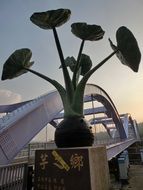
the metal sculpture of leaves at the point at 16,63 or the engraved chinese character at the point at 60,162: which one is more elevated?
the metal sculpture of leaves at the point at 16,63

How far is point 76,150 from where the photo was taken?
355 centimetres

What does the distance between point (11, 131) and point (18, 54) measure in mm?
2721

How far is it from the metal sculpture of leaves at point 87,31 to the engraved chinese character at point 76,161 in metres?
2.94

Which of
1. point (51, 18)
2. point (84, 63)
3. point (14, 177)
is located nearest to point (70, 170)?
point (14, 177)

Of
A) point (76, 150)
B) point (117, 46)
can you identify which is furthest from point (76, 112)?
point (117, 46)

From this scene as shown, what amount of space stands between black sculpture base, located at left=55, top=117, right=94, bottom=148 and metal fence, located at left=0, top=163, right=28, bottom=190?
940mm

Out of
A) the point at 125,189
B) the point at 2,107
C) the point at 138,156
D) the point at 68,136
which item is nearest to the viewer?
the point at 68,136

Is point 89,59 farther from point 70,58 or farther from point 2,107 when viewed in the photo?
point 2,107

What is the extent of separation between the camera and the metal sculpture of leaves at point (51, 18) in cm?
417

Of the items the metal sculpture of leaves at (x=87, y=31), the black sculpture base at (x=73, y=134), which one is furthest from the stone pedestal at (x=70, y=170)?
the metal sculpture of leaves at (x=87, y=31)

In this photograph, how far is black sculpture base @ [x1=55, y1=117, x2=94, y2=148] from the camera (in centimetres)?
390

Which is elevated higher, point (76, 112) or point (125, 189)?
point (76, 112)

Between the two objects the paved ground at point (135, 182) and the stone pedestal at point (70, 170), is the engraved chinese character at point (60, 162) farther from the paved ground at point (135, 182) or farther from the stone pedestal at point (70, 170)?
the paved ground at point (135, 182)

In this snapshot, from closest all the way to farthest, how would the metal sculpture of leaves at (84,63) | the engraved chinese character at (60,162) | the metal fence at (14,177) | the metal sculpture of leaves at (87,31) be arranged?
the metal fence at (14,177), the engraved chinese character at (60,162), the metal sculpture of leaves at (87,31), the metal sculpture of leaves at (84,63)
